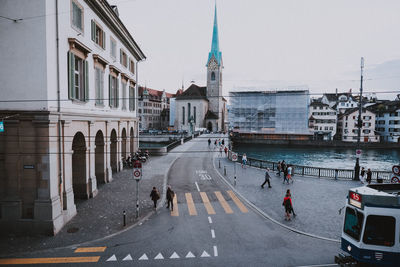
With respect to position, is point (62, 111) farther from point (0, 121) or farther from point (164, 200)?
point (164, 200)

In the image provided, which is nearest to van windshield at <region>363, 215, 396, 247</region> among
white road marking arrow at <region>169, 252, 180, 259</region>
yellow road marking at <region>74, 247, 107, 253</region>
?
white road marking arrow at <region>169, 252, 180, 259</region>

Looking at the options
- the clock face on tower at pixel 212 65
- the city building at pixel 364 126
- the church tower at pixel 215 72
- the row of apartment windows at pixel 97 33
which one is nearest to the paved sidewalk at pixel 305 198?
the row of apartment windows at pixel 97 33

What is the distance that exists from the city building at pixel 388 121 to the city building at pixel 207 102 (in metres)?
55.5

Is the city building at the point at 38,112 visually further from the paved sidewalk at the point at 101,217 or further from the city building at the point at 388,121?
the city building at the point at 388,121

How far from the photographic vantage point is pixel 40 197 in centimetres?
1119

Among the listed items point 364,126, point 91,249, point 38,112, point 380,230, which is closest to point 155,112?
point 364,126

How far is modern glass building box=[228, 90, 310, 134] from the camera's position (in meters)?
67.3

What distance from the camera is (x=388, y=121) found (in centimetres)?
8019

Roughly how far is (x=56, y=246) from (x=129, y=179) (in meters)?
10.6

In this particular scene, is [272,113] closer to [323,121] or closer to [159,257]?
[323,121]

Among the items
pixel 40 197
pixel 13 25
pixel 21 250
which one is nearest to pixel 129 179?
pixel 40 197

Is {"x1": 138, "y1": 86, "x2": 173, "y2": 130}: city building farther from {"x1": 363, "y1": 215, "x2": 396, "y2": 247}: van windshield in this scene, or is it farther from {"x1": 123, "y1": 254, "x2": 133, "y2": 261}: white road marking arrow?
{"x1": 363, "y1": 215, "x2": 396, "y2": 247}: van windshield

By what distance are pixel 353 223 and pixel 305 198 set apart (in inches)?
328

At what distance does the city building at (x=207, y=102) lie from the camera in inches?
3826
